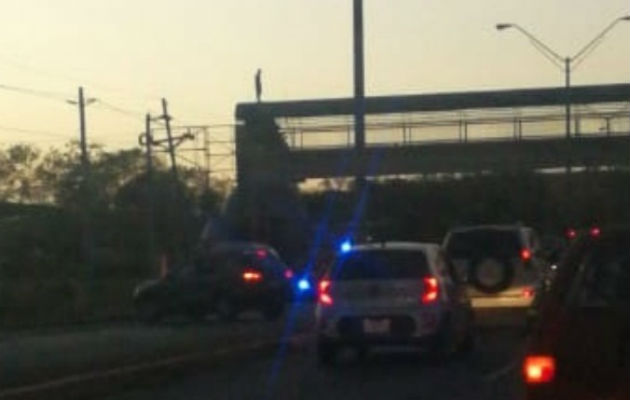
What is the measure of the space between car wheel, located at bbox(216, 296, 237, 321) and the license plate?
13296 millimetres

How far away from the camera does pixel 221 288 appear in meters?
38.9

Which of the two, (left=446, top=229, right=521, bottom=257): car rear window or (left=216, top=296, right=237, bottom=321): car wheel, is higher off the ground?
(left=446, top=229, right=521, bottom=257): car rear window

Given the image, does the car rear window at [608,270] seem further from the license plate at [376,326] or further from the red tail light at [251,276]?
the red tail light at [251,276]

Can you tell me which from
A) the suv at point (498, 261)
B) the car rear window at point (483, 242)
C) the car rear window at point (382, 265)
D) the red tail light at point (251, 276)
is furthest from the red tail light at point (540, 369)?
the red tail light at point (251, 276)

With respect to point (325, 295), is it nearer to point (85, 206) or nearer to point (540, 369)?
point (540, 369)

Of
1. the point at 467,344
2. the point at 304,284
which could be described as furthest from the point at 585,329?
the point at 304,284

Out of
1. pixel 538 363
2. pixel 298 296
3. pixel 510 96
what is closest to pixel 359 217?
pixel 298 296

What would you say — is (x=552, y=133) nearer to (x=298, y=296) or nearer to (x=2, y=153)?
(x=298, y=296)

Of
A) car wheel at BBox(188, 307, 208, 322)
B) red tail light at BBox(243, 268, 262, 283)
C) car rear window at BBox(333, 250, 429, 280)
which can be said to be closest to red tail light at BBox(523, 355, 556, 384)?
car rear window at BBox(333, 250, 429, 280)

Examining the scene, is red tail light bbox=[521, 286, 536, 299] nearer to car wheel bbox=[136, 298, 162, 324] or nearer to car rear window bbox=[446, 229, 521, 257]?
car rear window bbox=[446, 229, 521, 257]

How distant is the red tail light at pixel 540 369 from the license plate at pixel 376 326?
592 inches

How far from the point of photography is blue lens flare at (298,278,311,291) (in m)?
41.5

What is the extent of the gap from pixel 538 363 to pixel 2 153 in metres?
98.7

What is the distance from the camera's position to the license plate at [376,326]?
84.2ft
